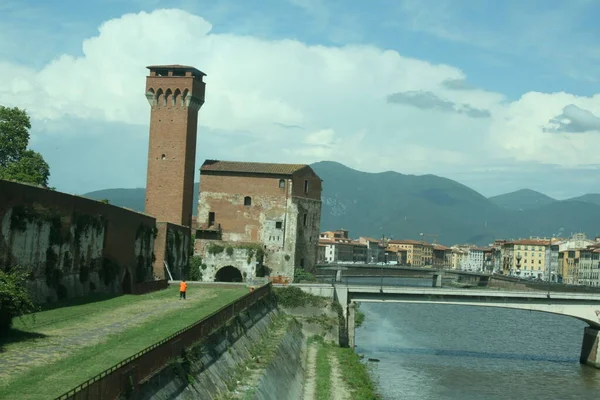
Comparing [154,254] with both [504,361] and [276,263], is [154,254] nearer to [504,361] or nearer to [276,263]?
[276,263]

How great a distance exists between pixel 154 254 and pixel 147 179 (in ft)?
46.8

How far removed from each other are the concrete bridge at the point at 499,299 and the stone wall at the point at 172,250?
9.19 m

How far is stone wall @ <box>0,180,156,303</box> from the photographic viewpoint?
31.6 m

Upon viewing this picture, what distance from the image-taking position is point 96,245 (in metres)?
41.2

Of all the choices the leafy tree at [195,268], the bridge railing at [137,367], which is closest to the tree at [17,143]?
the leafy tree at [195,268]

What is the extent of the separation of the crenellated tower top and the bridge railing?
42.8 m

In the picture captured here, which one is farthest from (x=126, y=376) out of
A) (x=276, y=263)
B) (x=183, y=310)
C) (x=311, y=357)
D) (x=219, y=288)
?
(x=276, y=263)

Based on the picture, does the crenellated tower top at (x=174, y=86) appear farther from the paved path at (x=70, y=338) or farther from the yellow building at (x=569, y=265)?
the yellow building at (x=569, y=265)

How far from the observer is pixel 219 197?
230ft

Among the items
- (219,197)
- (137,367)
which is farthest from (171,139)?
(137,367)

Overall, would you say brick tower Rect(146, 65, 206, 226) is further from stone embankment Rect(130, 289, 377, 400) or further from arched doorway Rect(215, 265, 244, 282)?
stone embankment Rect(130, 289, 377, 400)

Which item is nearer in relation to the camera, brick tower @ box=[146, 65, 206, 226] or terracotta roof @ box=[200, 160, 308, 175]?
brick tower @ box=[146, 65, 206, 226]

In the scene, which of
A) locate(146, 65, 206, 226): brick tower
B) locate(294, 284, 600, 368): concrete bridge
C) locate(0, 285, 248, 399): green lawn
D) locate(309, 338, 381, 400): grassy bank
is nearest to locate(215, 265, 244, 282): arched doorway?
locate(146, 65, 206, 226): brick tower

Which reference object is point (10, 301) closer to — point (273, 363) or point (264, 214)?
point (273, 363)
